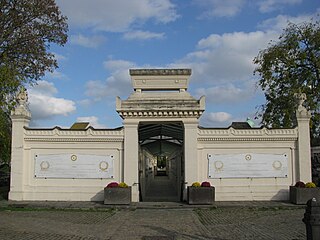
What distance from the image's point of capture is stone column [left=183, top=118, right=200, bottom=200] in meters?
17.9

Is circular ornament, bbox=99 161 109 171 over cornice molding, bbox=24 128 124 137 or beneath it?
beneath

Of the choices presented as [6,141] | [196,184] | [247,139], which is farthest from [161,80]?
[6,141]

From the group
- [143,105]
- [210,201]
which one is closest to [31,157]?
[143,105]

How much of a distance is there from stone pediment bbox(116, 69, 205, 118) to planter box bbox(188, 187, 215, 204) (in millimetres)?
3181

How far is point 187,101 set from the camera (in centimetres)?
1802

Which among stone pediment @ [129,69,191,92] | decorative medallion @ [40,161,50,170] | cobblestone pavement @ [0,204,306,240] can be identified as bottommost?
cobblestone pavement @ [0,204,306,240]

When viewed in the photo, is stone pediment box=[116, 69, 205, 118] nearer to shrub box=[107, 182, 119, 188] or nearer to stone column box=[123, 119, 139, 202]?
stone column box=[123, 119, 139, 202]

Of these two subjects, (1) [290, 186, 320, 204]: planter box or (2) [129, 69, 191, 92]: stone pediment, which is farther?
(2) [129, 69, 191, 92]: stone pediment

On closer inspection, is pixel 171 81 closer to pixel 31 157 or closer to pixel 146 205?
pixel 146 205

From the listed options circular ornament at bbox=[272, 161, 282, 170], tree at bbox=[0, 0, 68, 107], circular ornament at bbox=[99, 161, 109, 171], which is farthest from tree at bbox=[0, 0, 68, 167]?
circular ornament at bbox=[272, 161, 282, 170]

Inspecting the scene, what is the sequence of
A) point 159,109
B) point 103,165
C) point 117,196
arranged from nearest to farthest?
point 117,196
point 159,109
point 103,165

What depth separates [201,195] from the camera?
16.9 metres

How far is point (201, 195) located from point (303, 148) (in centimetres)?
500

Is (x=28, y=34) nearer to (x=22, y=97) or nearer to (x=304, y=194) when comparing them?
(x=22, y=97)
